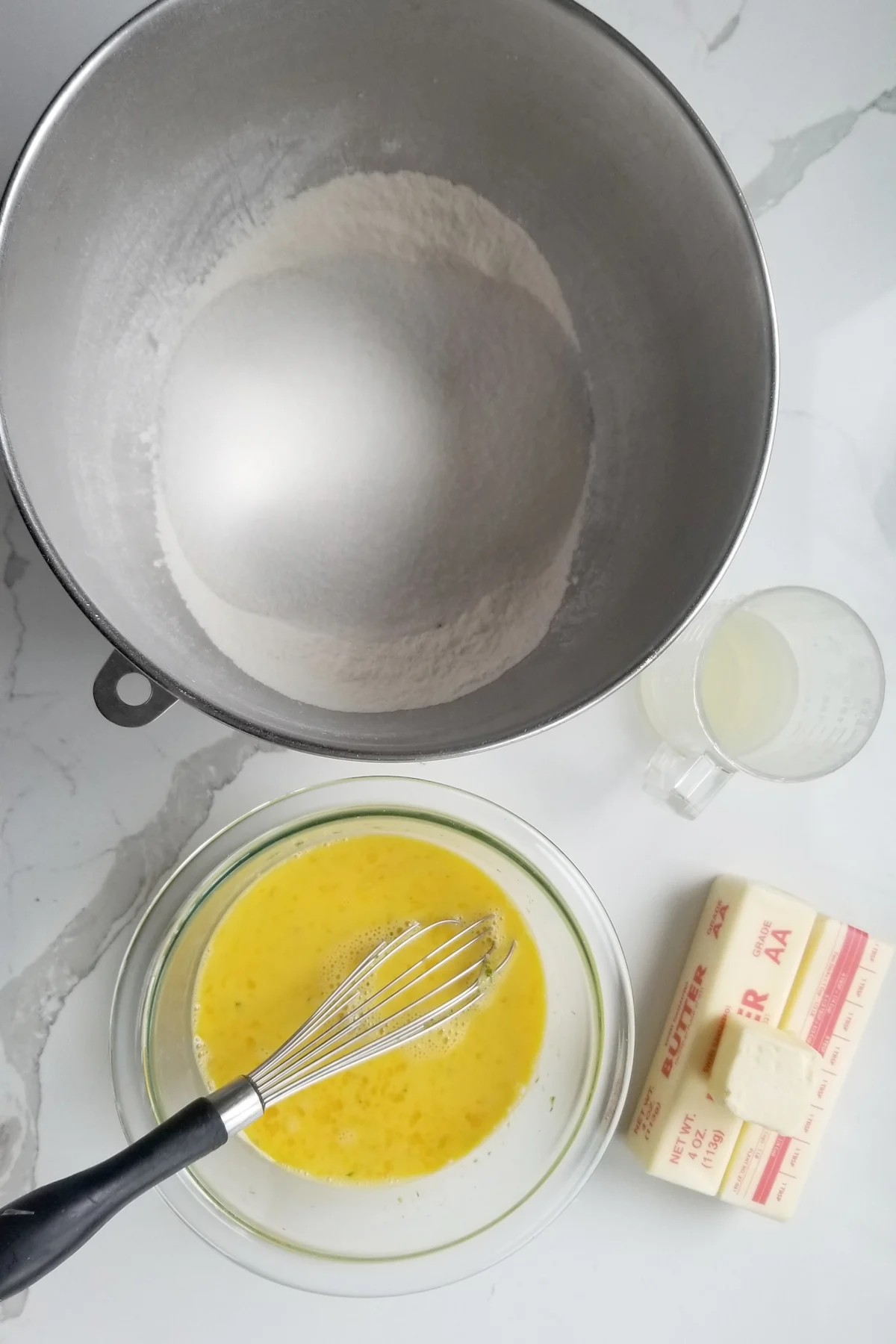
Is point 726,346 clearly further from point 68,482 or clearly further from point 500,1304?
point 500,1304

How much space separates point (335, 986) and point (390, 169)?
67cm

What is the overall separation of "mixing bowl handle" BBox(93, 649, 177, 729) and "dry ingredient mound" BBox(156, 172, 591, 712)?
0.09 metres

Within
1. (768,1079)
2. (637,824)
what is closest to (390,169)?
(637,824)

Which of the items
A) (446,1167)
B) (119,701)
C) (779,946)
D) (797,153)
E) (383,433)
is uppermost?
(797,153)

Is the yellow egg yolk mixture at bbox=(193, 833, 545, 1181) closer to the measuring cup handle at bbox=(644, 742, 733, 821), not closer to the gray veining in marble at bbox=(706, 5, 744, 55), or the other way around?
the measuring cup handle at bbox=(644, 742, 733, 821)

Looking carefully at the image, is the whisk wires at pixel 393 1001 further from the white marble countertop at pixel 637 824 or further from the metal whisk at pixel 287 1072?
the white marble countertop at pixel 637 824

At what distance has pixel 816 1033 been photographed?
2.88ft

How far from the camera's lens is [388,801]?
864 mm

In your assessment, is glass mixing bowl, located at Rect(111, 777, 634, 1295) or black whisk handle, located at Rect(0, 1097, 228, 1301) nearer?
black whisk handle, located at Rect(0, 1097, 228, 1301)

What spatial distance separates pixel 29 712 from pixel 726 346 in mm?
631

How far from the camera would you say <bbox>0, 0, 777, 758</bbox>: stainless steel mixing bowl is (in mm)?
649

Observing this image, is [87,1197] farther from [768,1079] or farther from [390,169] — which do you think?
[390,169]

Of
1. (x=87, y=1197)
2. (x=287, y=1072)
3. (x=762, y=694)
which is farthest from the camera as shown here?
(x=762, y=694)

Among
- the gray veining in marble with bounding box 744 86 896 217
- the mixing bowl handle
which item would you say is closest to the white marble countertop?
the gray veining in marble with bounding box 744 86 896 217
